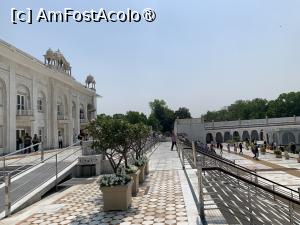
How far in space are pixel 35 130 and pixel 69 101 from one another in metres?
8.07

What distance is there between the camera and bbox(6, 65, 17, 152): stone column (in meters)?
21.9

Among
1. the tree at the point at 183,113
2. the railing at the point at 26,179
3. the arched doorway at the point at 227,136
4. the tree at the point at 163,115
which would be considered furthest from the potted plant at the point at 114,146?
A: the tree at the point at 183,113

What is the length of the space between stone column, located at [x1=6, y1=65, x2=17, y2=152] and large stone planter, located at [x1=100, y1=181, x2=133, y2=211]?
1672 centimetres

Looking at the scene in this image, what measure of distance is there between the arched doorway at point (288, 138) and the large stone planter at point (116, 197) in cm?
4508

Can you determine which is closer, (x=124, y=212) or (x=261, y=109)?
(x=124, y=212)

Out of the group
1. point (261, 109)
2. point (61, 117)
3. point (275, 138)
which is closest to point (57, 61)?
point (61, 117)

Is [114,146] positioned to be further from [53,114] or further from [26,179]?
[53,114]

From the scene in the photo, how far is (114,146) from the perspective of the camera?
868 cm

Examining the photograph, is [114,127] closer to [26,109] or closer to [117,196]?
[117,196]

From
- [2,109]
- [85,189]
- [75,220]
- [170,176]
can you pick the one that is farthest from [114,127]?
[2,109]

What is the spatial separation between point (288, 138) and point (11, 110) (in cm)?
3926

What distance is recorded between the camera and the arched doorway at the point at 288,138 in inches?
1885

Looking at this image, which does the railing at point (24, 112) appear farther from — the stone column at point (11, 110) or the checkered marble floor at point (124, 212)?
the checkered marble floor at point (124, 212)

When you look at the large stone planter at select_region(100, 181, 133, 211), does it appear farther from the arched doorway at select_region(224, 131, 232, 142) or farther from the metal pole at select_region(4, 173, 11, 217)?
the arched doorway at select_region(224, 131, 232, 142)
